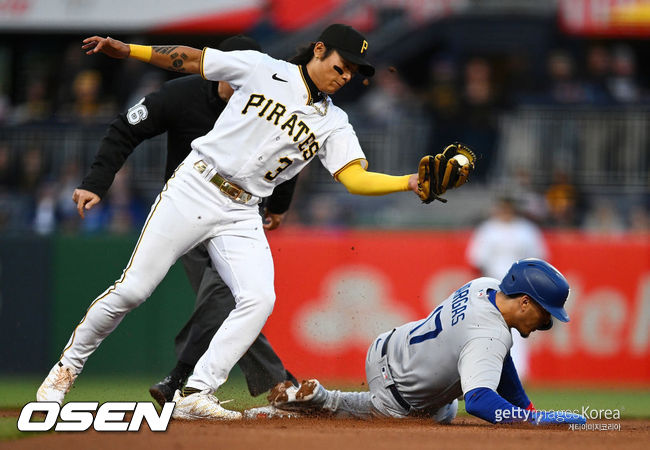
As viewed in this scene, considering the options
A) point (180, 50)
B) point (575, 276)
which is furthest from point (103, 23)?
point (180, 50)

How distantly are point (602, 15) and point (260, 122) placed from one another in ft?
40.9

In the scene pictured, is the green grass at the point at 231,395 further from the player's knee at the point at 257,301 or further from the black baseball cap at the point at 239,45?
the black baseball cap at the point at 239,45

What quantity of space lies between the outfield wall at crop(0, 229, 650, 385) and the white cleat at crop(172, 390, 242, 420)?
524cm

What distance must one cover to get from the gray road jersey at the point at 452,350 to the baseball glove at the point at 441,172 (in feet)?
2.13

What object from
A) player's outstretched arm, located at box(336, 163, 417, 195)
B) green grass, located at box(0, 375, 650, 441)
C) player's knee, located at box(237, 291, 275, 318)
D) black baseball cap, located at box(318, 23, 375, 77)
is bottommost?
green grass, located at box(0, 375, 650, 441)

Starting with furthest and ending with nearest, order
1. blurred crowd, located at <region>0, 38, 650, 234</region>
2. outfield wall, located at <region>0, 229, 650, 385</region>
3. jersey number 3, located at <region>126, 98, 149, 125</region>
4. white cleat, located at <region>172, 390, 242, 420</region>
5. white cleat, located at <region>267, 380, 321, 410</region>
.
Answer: blurred crowd, located at <region>0, 38, 650, 234</region> → outfield wall, located at <region>0, 229, 650, 385</region> → jersey number 3, located at <region>126, 98, 149, 125</region> → white cleat, located at <region>267, 380, 321, 410</region> → white cleat, located at <region>172, 390, 242, 420</region>

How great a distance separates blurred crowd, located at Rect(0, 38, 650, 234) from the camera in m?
13.3

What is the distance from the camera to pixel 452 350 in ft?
20.0

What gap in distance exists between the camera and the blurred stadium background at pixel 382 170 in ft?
38.8

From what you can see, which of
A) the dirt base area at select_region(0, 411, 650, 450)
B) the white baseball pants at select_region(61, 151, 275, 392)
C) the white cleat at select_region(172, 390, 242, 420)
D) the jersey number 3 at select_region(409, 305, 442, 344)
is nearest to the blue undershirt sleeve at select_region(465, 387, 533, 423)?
the dirt base area at select_region(0, 411, 650, 450)

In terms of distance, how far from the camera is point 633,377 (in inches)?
472

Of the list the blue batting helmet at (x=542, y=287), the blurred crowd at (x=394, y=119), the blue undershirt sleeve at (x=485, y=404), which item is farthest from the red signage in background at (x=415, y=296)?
the blue undershirt sleeve at (x=485, y=404)

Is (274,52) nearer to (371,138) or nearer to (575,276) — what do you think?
(371,138)

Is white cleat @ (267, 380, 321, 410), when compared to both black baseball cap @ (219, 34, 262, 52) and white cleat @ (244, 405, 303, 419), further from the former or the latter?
black baseball cap @ (219, 34, 262, 52)
